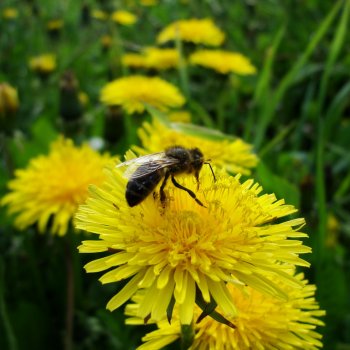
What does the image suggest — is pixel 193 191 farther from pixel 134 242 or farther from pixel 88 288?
pixel 88 288

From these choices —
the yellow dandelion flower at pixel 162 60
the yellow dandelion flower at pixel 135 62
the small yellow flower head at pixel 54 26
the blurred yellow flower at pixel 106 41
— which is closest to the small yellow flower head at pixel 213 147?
the yellow dandelion flower at pixel 162 60

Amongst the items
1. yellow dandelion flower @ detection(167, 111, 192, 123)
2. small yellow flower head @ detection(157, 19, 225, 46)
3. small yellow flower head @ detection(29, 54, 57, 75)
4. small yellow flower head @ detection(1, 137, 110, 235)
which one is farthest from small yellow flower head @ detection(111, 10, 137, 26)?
small yellow flower head @ detection(1, 137, 110, 235)

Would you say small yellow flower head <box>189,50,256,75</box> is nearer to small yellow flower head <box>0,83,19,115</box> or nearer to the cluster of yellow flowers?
small yellow flower head <box>0,83,19,115</box>

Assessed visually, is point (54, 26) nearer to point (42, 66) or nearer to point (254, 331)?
point (42, 66)

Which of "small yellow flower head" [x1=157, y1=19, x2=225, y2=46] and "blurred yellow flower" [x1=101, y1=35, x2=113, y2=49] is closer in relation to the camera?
"small yellow flower head" [x1=157, y1=19, x2=225, y2=46]

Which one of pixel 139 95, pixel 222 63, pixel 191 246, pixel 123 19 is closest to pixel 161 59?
pixel 222 63

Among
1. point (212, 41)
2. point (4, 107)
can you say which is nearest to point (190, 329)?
point (4, 107)
